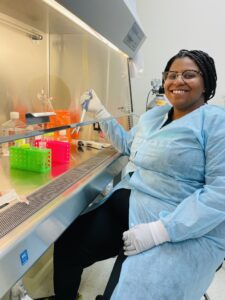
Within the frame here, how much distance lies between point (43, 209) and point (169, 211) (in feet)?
1.72

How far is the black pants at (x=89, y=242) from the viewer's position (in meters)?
1.25

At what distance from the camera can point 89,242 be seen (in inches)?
49.1

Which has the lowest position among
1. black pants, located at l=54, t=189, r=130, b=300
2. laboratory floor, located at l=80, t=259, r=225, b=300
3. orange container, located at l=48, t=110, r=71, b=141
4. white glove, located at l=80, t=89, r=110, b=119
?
laboratory floor, located at l=80, t=259, r=225, b=300

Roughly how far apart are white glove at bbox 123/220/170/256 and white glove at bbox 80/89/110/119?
0.77 meters

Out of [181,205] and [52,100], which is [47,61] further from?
[181,205]

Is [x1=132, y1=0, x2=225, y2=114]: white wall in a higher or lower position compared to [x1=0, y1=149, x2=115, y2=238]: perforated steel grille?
higher

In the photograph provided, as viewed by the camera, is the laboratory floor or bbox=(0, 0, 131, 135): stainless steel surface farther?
the laboratory floor

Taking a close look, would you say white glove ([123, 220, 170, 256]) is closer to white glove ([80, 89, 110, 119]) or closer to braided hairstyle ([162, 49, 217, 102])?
braided hairstyle ([162, 49, 217, 102])

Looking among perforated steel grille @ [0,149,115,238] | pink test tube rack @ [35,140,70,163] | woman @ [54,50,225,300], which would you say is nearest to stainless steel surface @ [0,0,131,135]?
pink test tube rack @ [35,140,70,163]

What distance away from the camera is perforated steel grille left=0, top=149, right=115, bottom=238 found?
78 centimetres

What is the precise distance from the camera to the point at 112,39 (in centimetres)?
151

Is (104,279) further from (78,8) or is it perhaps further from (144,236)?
(78,8)

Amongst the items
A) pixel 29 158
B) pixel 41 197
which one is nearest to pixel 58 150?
pixel 29 158

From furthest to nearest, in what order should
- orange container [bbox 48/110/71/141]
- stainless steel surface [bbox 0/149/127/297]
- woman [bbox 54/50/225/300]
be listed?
orange container [bbox 48/110/71/141], woman [bbox 54/50/225/300], stainless steel surface [bbox 0/149/127/297]
